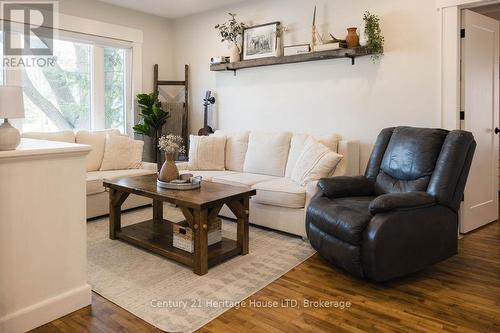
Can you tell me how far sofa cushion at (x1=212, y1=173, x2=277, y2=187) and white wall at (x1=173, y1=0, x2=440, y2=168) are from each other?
86 cm

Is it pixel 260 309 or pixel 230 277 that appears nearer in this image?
pixel 260 309

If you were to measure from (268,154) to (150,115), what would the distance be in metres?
1.94

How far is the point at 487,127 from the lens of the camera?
3.88 meters

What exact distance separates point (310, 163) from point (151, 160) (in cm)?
286

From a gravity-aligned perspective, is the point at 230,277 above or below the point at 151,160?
below

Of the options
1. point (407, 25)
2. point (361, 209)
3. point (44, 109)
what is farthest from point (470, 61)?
point (44, 109)

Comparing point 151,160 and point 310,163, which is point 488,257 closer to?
point 310,163

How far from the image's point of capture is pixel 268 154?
428 centimetres

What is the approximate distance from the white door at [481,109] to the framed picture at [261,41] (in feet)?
6.49

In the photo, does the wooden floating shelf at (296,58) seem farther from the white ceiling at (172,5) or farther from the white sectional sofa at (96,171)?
the white sectional sofa at (96,171)

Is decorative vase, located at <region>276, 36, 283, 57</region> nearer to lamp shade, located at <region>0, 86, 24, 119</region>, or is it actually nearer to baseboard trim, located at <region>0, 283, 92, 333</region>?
lamp shade, located at <region>0, 86, 24, 119</region>

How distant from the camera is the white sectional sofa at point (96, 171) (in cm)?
405

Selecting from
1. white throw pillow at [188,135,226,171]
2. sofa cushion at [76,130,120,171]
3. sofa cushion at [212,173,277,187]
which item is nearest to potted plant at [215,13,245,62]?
white throw pillow at [188,135,226,171]

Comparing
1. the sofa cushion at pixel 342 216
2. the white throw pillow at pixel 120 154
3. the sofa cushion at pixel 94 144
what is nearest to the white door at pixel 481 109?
the sofa cushion at pixel 342 216
